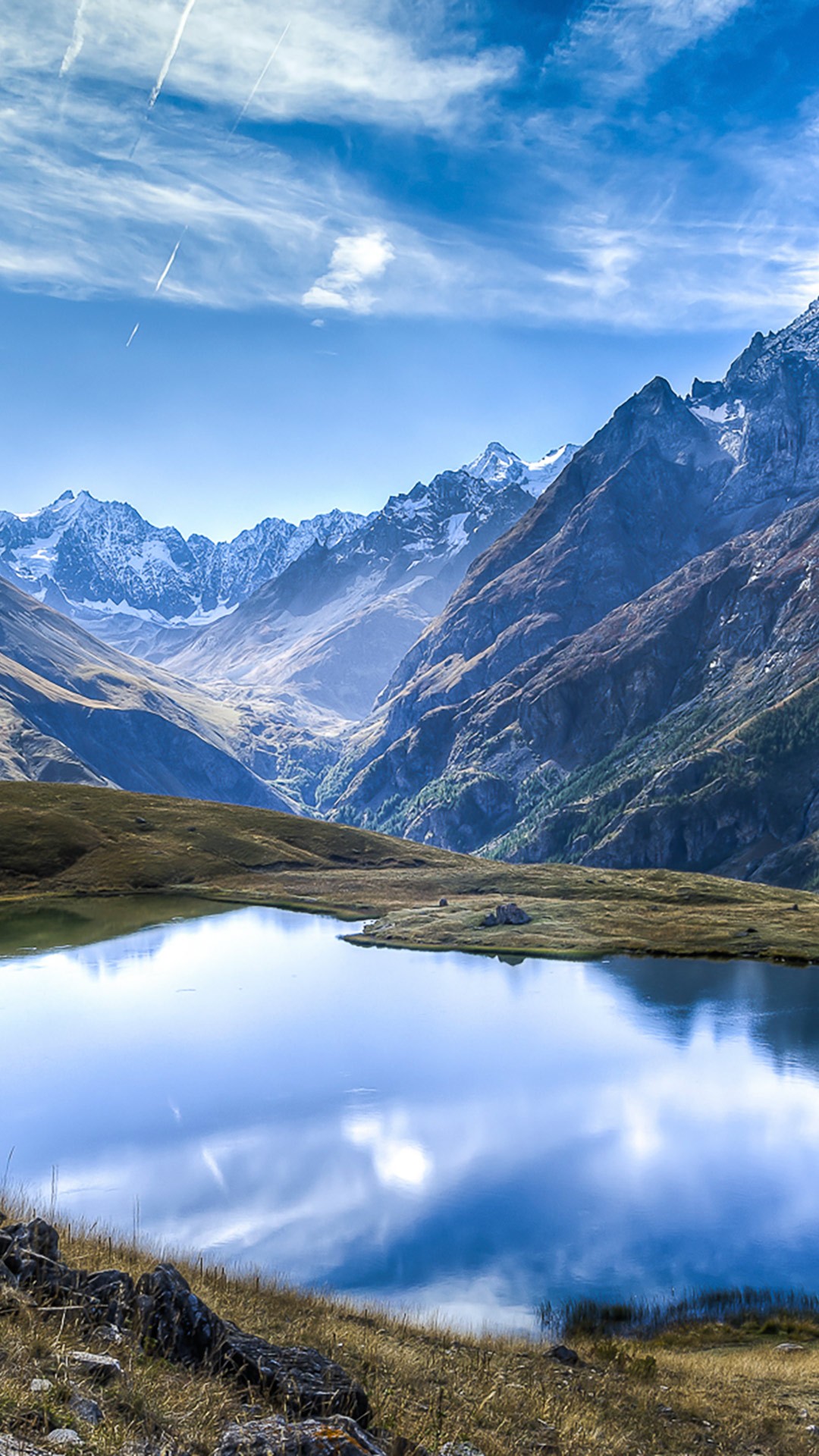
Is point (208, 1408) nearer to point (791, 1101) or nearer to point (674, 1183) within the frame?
point (674, 1183)

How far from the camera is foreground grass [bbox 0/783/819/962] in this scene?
115 metres

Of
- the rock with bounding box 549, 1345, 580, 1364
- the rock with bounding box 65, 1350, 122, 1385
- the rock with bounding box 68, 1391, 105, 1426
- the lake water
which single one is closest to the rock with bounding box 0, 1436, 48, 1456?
the rock with bounding box 68, 1391, 105, 1426

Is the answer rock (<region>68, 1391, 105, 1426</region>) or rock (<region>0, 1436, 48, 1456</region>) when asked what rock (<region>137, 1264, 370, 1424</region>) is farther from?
rock (<region>0, 1436, 48, 1456</region>)

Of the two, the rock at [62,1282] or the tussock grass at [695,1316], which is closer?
the rock at [62,1282]

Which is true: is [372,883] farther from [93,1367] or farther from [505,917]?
[93,1367]

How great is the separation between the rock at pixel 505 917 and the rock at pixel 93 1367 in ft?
367

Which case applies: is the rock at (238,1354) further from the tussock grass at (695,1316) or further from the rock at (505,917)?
the rock at (505,917)

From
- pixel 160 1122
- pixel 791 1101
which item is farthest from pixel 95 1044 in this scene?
pixel 791 1101

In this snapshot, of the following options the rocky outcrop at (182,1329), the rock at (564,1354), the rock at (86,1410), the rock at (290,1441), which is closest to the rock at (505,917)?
the rock at (564,1354)

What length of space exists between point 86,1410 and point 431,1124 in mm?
42255

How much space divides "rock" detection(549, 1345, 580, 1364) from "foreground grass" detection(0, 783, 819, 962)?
85.2 metres

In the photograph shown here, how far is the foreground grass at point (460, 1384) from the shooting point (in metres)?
10.5

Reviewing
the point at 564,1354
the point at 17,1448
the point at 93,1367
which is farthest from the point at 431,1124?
the point at 17,1448

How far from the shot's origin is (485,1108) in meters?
52.7
